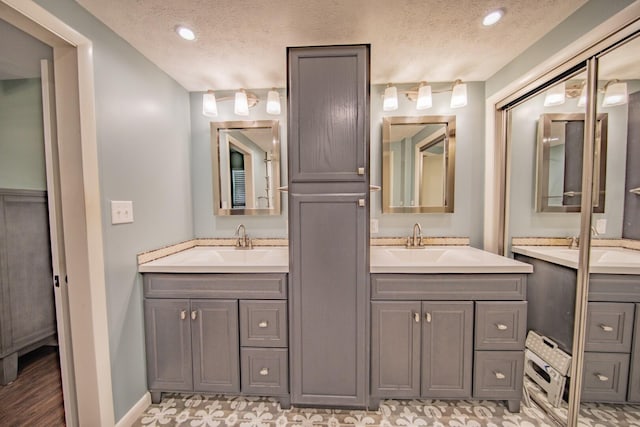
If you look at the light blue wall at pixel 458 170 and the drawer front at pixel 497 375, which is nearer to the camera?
the drawer front at pixel 497 375

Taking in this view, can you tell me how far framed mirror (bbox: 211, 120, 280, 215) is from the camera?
197cm

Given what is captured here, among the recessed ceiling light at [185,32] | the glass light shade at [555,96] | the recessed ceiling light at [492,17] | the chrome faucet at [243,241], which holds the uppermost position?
the recessed ceiling light at [492,17]

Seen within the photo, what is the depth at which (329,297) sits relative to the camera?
1365 mm

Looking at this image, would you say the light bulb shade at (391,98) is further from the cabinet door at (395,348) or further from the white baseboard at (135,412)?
the white baseboard at (135,412)

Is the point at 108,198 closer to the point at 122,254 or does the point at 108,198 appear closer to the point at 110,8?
the point at 122,254

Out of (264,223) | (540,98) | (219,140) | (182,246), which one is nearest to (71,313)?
(182,246)

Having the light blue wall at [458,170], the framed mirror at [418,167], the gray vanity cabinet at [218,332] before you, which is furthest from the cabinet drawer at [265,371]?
the framed mirror at [418,167]

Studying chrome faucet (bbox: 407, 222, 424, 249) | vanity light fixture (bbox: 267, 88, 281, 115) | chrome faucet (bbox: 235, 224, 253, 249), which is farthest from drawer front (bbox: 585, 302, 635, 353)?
vanity light fixture (bbox: 267, 88, 281, 115)

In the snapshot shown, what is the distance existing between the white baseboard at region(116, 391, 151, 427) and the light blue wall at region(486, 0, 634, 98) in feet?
10.6

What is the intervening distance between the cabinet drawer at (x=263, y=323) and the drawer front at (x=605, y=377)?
169 cm

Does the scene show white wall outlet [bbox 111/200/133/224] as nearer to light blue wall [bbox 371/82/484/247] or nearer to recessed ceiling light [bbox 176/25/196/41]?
recessed ceiling light [bbox 176/25/196/41]

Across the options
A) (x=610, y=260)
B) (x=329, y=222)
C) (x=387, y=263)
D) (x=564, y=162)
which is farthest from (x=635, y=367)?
(x=329, y=222)

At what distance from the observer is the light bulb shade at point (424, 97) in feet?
5.80

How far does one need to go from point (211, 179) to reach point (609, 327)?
2734mm
